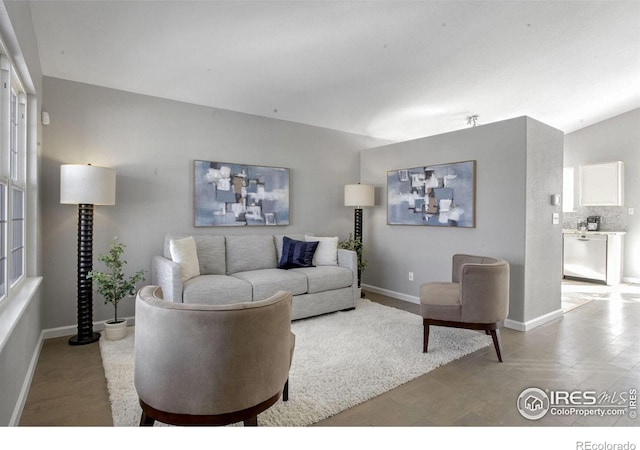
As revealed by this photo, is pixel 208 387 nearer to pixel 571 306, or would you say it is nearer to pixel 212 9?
pixel 212 9

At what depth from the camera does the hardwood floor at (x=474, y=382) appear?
1.97 meters

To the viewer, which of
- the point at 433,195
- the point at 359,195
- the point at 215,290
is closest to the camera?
the point at 215,290

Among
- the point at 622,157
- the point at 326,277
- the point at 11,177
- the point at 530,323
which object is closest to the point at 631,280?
the point at 622,157

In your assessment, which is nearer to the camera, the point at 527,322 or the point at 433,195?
the point at 527,322

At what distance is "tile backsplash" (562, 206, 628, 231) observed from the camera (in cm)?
636

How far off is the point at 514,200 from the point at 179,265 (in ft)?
11.0

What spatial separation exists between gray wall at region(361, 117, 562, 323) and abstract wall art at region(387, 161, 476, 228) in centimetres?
9

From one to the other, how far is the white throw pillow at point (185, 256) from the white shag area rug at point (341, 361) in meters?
0.77

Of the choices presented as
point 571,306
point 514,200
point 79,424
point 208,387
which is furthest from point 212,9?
point 571,306

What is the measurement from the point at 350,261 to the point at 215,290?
66.3 inches

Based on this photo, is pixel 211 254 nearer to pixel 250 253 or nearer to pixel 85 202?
pixel 250 253

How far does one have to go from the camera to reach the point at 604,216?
260 inches

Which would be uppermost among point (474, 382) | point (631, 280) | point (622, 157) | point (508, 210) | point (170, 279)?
point (622, 157)

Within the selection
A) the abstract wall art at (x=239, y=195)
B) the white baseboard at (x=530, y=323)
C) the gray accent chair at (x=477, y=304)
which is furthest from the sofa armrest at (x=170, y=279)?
the white baseboard at (x=530, y=323)
